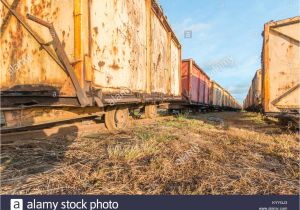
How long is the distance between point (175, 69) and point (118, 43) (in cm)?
688

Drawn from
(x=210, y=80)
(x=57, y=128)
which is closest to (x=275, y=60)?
(x=57, y=128)

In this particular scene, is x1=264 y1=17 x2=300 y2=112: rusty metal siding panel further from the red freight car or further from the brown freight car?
the red freight car

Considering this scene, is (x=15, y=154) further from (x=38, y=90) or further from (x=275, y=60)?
(x=275, y=60)

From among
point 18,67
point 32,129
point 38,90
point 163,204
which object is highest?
point 18,67

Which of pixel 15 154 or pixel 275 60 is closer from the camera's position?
pixel 15 154

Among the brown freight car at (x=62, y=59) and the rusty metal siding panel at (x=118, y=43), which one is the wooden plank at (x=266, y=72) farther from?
the brown freight car at (x=62, y=59)

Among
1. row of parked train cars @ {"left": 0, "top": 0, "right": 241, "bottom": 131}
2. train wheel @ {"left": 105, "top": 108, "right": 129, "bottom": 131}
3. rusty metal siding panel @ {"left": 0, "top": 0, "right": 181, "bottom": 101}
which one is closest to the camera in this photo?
row of parked train cars @ {"left": 0, "top": 0, "right": 241, "bottom": 131}

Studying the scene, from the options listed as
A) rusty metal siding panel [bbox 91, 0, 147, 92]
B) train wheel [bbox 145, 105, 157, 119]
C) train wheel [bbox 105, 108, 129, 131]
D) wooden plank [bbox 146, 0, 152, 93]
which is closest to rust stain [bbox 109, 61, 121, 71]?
rusty metal siding panel [bbox 91, 0, 147, 92]

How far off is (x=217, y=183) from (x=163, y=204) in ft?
2.50

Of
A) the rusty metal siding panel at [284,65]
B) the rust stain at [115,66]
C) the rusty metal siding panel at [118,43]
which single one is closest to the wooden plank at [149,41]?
the rusty metal siding panel at [118,43]

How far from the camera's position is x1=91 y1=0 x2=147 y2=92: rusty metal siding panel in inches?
171

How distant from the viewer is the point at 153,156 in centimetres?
352

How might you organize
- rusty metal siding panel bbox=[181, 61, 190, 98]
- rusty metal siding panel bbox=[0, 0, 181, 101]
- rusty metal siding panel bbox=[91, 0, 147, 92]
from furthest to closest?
rusty metal siding panel bbox=[181, 61, 190, 98], rusty metal siding panel bbox=[91, 0, 147, 92], rusty metal siding panel bbox=[0, 0, 181, 101]

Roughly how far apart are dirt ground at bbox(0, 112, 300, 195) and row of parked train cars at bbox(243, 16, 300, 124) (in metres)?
2.12
